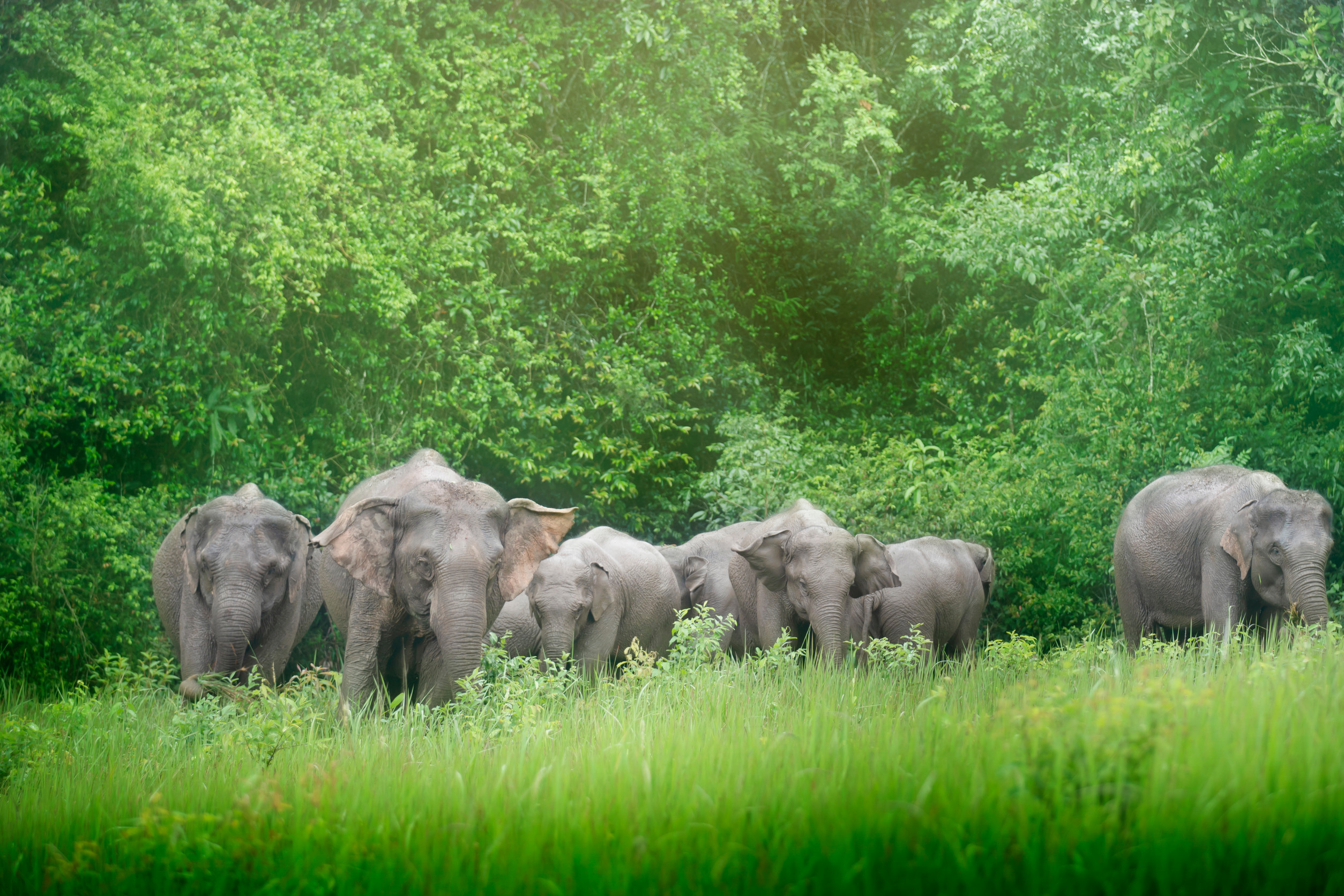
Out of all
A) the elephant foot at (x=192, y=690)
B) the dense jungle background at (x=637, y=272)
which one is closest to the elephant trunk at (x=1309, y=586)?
the dense jungle background at (x=637, y=272)

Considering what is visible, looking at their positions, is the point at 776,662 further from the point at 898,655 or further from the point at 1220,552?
the point at 1220,552

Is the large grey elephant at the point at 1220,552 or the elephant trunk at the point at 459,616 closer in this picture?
the elephant trunk at the point at 459,616

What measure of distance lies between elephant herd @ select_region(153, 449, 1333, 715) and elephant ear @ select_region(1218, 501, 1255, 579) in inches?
0.7

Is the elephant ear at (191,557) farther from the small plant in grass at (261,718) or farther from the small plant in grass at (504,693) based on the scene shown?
the small plant in grass at (504,693)

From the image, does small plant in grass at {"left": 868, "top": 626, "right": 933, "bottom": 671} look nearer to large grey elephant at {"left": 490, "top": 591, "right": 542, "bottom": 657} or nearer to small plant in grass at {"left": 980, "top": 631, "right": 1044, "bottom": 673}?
small plant in grass at {"left": 980, "top": 631, "right": 1044, "bottom": 673}

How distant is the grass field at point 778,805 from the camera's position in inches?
126

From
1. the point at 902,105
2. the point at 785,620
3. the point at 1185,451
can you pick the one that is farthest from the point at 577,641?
the point at 902,105

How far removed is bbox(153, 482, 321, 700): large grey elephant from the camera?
9.18 metres

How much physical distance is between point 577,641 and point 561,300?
358 inches

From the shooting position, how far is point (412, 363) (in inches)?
617

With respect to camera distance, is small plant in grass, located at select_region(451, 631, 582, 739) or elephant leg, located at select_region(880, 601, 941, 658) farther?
elephant leg, located at select_region(880, 601, 941, 658)

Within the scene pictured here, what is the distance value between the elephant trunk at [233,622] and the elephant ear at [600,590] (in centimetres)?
273

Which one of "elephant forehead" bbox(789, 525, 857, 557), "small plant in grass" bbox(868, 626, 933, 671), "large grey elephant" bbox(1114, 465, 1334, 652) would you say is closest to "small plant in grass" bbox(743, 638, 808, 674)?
"small plant in grass" bbox(868, 626, 933, 671)

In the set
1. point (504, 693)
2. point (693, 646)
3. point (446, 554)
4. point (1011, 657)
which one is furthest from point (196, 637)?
point (1011, 657)
